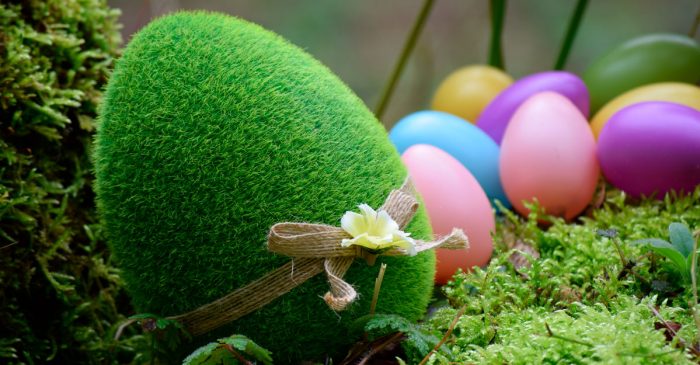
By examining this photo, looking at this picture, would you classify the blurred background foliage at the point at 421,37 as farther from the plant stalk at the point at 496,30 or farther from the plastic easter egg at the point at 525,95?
the plastic easter egg at the point at 525,95

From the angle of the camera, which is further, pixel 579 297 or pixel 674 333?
pixel 579 297

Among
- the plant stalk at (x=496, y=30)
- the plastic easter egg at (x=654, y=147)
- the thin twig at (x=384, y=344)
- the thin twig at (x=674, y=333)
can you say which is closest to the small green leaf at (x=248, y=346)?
the thin twig at (x=384, y=344)

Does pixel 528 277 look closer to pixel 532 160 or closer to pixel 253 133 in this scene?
pixel 532 160

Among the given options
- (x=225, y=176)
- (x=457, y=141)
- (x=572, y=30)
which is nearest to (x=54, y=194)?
(x=225, y=176)

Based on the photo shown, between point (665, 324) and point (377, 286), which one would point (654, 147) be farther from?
point (377, 286)

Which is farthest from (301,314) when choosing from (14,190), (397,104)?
(397,104)

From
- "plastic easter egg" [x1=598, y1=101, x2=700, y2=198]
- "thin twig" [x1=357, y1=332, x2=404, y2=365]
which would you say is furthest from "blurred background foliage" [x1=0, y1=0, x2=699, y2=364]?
"plastic easter egg" [x1=598, y1=101, x2=700, y2=198]
